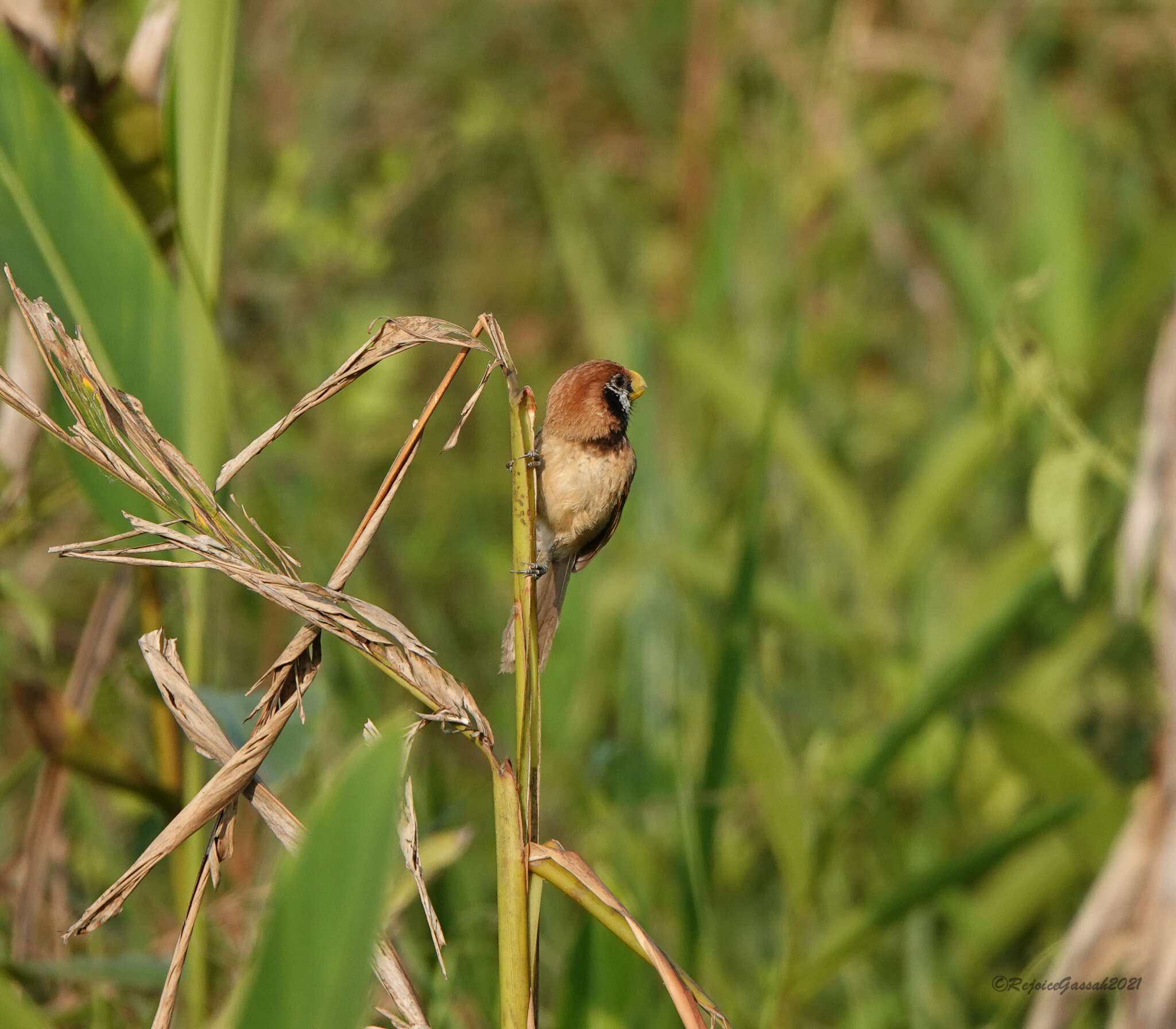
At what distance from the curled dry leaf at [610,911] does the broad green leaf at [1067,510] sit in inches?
51.0

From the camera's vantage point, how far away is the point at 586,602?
2.98m

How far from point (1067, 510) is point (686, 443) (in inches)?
106

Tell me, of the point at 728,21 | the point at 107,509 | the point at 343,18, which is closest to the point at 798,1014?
the point at 107,509

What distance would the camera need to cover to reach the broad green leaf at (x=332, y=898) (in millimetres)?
952

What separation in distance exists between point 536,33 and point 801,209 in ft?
7.03

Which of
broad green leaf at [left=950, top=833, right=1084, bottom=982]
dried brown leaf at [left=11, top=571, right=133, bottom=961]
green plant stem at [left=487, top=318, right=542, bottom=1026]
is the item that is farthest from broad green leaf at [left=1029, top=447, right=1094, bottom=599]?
dried brown leaf at [left=11, top=571, right=133, bottom=961]

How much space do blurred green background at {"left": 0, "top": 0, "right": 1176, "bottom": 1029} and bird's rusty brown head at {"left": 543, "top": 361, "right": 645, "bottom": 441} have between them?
305 millimetres

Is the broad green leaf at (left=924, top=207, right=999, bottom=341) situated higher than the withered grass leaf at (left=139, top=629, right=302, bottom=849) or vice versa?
the broad green leaf at (left=924, top=207, right=999, bottom=341)

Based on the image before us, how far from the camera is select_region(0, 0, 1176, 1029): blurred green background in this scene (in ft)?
7.23

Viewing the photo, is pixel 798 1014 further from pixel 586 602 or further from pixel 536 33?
pixel 536 33

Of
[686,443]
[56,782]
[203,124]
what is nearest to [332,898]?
[203,124]

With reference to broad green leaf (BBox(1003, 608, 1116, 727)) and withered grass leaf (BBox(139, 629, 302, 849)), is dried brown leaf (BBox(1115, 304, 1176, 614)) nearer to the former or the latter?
withered grass leaf (BBox(139, 629, 302, 849))

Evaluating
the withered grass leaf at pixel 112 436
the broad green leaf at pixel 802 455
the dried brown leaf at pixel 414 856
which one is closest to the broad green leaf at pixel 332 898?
the dried brown leaf at pixel 414 856

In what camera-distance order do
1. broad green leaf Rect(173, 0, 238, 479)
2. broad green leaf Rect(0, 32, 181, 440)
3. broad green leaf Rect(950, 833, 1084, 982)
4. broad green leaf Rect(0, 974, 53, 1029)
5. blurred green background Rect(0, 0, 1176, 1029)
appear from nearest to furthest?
broad green leaf Rect(0, 974, 53, 1029) → broad green leaf Rect(0, 32, 181, 440) → broad green leaf Rect(173, 0, 238, 479) → blurred green background Rect(0, 0, 1176, 1029) → broad green leaf Rect(950, 833, 1084, 982)
